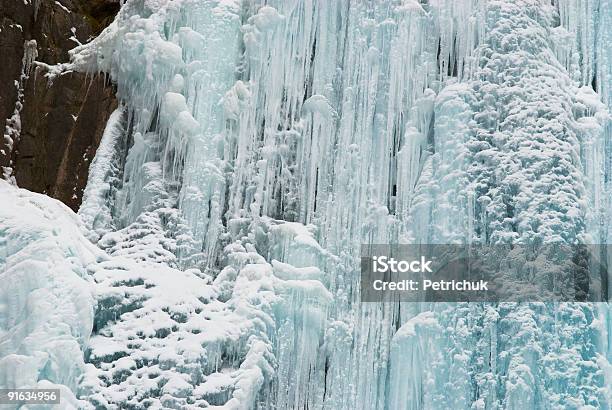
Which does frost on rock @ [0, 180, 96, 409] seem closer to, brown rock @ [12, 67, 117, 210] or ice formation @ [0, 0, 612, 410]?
ice formation @ [0, 0, 612, 410]

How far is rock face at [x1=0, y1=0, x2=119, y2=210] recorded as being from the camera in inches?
421

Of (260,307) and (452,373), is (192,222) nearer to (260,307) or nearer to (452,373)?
(260,307)

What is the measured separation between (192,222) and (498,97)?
11.9ft

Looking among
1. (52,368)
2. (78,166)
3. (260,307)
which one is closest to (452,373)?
(260,307)

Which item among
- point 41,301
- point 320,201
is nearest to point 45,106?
point 41,301

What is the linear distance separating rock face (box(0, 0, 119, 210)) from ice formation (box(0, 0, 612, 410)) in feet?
0.78
